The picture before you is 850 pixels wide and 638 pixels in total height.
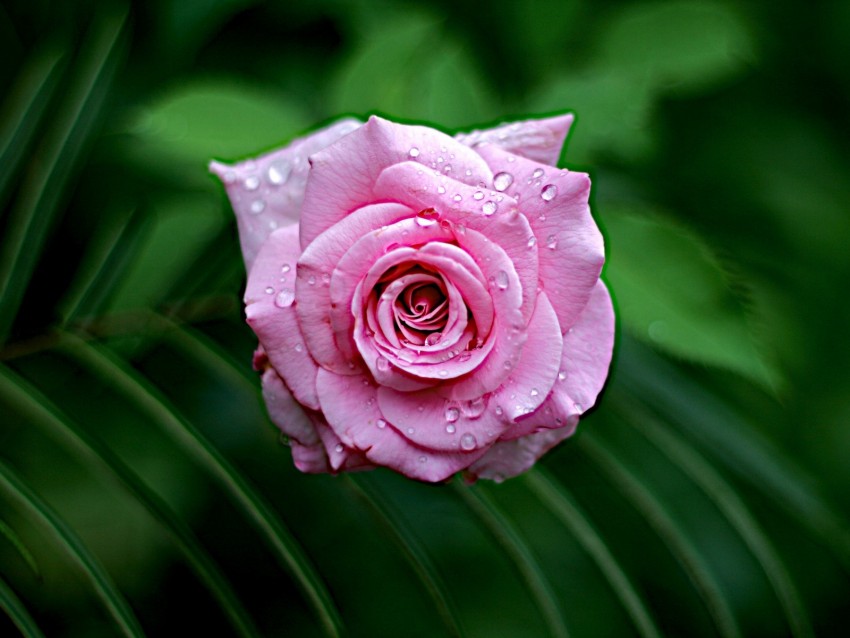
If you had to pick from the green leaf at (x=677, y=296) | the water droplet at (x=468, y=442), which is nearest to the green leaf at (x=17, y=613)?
the water droplet at (x=468, y=442)

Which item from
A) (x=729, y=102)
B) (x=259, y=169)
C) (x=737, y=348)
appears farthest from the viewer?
(x=729, y=102)

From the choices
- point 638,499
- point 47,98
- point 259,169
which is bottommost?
point 638,499

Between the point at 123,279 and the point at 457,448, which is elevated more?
the point at 123,279

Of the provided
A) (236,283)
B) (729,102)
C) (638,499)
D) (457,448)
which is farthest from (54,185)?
(729,102)

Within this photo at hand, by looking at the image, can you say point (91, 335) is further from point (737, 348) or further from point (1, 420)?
point (737, 348)

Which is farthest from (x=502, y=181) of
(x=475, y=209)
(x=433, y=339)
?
(x=433, y=339)

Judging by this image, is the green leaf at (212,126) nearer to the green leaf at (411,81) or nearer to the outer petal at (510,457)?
the green leaf at (411,81)

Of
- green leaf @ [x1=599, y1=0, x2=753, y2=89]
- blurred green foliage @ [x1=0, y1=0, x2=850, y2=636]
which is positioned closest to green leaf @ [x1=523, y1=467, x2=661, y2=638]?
blurred green foliage @ [x1=0, y1=0, x2=850, y2=636]

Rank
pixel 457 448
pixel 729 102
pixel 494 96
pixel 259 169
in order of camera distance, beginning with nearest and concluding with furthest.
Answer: pixel 457 448, pixel 259 169, pixel 494 96, pixel 729 102
